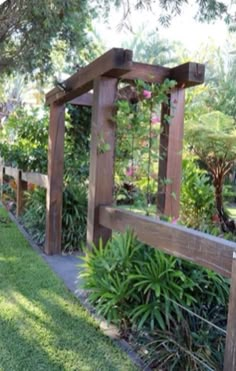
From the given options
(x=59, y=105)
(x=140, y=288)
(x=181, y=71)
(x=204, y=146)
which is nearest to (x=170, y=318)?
(x=140, y=288)

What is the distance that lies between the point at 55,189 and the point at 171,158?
1661mm

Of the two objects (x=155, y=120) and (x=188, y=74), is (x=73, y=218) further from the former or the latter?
(x=188, y=74)

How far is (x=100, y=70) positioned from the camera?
2791 millimetres

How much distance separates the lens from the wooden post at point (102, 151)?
284 centimetres

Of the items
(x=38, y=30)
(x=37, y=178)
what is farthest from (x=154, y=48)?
(x=37, y=178)

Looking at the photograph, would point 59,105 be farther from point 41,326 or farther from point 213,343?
point 213,343

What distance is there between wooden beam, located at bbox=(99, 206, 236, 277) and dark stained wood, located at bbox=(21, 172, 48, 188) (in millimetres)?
2237

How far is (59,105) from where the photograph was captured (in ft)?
14.5

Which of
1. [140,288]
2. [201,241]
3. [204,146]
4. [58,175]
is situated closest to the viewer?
[201,241]

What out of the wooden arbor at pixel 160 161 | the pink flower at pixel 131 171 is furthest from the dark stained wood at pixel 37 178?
the pink flower at pixel 131 171

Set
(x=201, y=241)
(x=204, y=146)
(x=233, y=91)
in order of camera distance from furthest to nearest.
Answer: (x=233, y=91)
(x=204, y=146)
(x=201, y=241)

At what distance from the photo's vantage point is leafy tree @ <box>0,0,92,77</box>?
4723mm

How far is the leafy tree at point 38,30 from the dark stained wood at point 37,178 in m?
1.90

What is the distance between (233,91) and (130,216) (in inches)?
504
